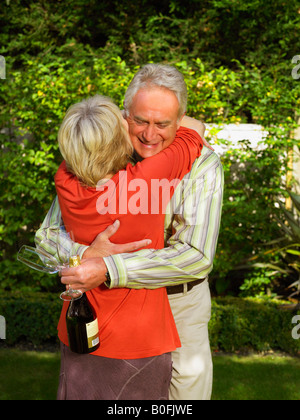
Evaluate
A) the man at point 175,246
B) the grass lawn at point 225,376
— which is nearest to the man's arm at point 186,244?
the man at point 175,246

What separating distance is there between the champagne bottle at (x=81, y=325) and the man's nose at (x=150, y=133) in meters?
0.64

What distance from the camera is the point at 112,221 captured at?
6.37 ft

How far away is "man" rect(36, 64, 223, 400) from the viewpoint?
195cm

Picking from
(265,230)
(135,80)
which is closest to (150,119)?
(135,80)

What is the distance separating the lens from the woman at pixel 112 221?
6.18 ft

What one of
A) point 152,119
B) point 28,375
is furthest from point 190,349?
point 28,375

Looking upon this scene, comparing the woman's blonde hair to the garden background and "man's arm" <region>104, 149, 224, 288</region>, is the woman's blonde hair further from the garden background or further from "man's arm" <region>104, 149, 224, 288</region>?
the garden background

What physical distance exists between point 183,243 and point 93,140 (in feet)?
1.88

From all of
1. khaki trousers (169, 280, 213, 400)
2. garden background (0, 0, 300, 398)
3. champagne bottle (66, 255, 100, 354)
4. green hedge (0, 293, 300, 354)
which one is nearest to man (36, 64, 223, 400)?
khaki trousers (169, 280, 213, 400)

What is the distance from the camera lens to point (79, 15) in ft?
27.4

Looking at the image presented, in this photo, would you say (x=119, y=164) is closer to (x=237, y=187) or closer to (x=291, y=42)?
(x=237, y=187)

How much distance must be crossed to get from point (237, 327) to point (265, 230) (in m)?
1.36

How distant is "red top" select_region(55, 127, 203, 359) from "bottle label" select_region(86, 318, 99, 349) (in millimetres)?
37

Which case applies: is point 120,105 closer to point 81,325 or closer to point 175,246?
point 175,246
